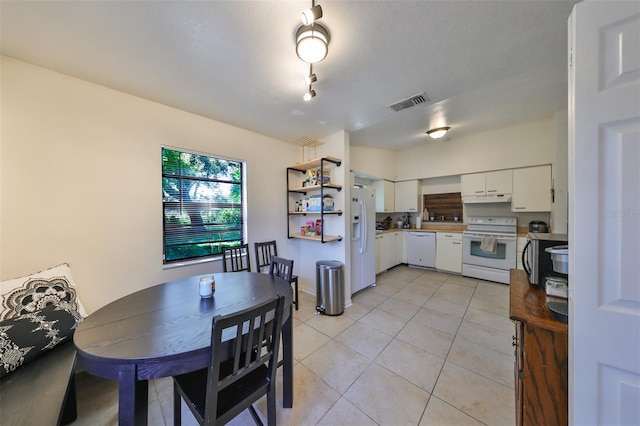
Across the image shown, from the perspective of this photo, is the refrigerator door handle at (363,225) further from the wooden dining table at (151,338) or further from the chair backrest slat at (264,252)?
the wooden dining table at (151,338)

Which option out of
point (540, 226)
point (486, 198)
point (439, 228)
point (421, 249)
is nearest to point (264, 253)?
point (421, 249)

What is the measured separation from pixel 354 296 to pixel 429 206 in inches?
123

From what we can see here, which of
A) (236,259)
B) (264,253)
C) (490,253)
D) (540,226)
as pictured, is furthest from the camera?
(490,253)

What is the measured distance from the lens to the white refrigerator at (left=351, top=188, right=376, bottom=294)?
136 inches

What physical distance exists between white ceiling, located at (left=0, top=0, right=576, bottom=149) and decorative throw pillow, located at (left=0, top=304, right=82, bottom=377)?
1957mm

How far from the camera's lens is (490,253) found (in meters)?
3.89

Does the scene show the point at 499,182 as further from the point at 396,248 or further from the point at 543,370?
the point at 543,370

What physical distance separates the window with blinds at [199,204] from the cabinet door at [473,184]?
4.27 m

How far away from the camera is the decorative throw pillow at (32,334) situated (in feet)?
4.02

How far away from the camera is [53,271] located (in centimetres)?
179

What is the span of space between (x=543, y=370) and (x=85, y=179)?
3.58 m

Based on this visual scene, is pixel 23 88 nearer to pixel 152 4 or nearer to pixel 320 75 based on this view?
pixel 152 4

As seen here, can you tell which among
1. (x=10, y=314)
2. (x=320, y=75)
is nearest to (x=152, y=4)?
(x=320, y=75)

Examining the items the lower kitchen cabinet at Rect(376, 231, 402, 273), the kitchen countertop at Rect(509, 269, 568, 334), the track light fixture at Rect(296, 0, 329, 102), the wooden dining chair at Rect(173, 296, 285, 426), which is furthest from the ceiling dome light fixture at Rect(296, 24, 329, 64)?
the lower kitchen cabinet at Rect(376, 231, 402, 273)
